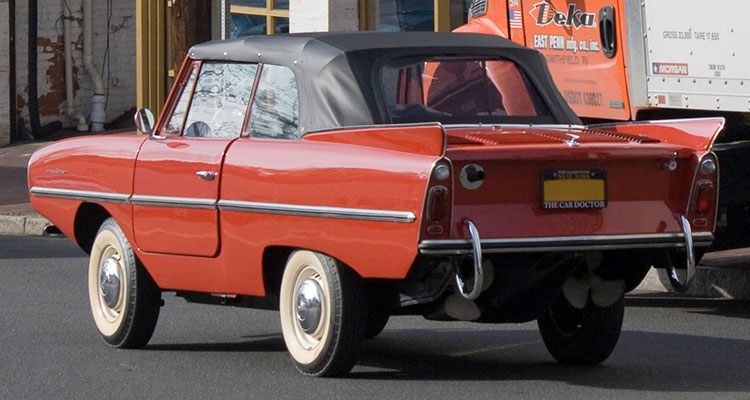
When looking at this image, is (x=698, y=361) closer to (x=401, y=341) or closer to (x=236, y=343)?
(x=401, y=341)

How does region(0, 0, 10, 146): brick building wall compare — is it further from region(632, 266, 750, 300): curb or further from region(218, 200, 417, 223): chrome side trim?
region(218, 200, 417, 223): chrome side trim

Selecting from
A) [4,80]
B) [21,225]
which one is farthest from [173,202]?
[4,80]

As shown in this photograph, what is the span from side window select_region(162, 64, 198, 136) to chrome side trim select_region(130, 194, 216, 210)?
40cm

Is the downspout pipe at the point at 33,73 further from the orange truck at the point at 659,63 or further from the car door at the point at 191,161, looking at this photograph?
the car door at the point at 191,161

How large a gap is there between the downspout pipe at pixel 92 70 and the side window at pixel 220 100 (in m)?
15.8

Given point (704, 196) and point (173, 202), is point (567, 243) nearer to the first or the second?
point (704, 196)

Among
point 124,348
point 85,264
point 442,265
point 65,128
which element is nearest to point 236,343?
point 124,348

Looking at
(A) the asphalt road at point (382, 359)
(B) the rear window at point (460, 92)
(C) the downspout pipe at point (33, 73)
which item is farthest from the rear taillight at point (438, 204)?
(C) the downspout pipe at point (33, 73)

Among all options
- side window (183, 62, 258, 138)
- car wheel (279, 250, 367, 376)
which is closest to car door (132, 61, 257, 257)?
side window (183, 62, 258, 138)

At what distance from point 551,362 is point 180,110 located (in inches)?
91.6

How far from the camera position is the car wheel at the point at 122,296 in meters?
8.00

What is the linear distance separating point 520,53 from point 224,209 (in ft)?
5.62

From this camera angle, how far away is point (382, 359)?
303 inches

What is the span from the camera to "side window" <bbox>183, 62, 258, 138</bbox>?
7.63 metres
